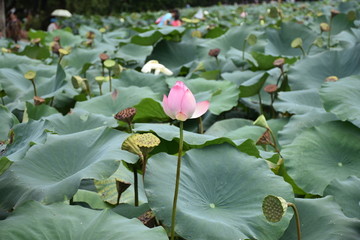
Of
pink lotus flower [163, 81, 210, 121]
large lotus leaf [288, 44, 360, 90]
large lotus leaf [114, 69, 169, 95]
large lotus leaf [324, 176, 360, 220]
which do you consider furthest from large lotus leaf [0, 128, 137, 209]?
large lotus leaf [288, 44, 360, 90]

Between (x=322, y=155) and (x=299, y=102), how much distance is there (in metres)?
0.36

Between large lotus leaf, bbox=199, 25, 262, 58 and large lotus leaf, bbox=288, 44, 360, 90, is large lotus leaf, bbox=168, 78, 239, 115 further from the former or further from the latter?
large lotus leaf, bbox=199, 25, 262, 58

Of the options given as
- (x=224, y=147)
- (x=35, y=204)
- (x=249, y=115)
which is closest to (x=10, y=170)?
(x=35, y=204)

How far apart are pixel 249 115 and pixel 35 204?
1.24 metres

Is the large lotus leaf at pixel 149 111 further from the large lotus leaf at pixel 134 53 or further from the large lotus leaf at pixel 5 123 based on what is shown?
the large lotus leaf at pixel 134 53

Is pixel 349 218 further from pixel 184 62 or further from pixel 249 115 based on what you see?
pixel 184 62

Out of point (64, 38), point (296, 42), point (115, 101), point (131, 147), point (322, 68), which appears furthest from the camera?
point (64, 38)

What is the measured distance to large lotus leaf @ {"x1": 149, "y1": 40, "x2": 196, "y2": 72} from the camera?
8.26 feet

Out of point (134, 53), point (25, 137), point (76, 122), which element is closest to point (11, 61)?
point (134, 53)

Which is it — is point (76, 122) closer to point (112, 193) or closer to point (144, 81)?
point (112, 193)

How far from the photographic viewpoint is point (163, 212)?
937 mm

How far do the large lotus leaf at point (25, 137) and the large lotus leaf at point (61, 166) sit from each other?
2 cm

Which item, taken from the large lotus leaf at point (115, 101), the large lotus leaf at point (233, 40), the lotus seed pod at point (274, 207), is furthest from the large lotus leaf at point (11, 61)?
the lotus seed pod at point (274, 207)

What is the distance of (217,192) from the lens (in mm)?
1034
